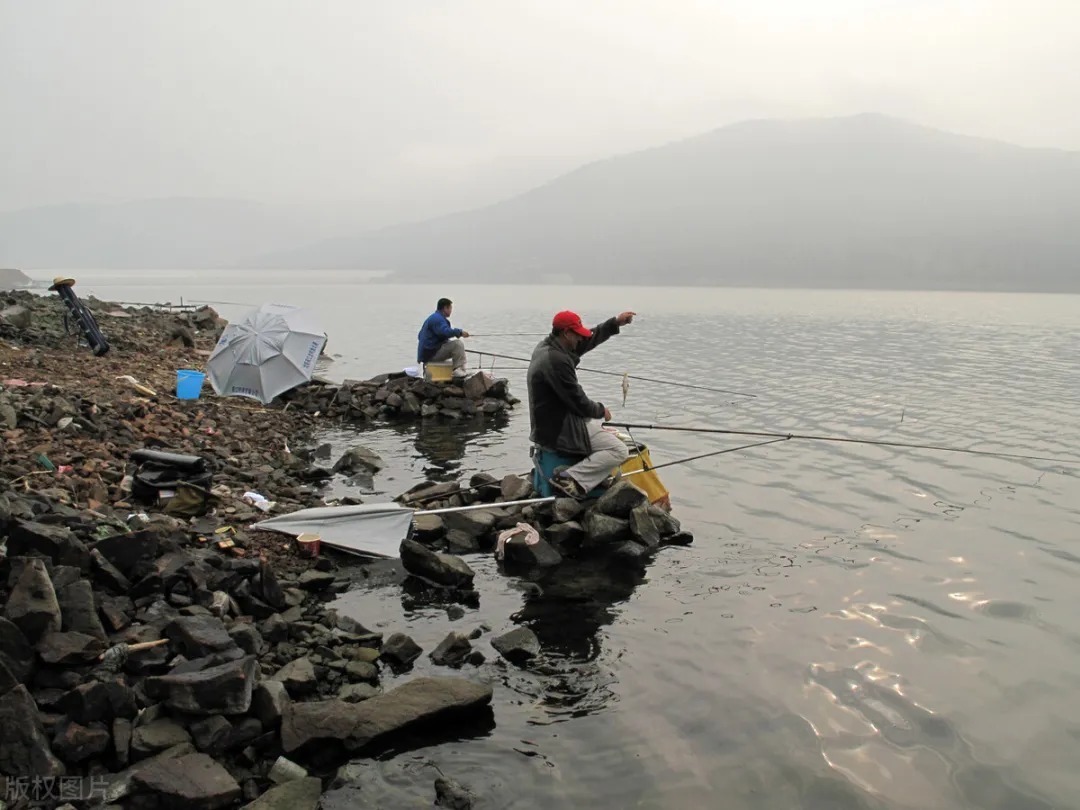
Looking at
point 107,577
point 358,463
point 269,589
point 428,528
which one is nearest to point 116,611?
point 107,577

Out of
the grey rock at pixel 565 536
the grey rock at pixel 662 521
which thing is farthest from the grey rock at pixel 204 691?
the grey rock at pixel 662 521

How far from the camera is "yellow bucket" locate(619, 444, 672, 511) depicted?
11.4m

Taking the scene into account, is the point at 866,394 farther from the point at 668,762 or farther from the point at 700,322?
the point at 700,322

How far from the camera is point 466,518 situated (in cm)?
1078

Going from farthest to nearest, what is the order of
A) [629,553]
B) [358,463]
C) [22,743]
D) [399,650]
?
[358,463], [629,553], [399,650], [22,743]

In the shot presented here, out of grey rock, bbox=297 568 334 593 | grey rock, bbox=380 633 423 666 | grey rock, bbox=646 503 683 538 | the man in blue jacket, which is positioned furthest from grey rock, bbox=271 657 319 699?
the man in blue jacket

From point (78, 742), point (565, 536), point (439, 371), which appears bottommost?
point (565, 536)

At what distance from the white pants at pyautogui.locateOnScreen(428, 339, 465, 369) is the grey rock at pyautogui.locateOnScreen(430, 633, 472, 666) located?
14577 millimetres

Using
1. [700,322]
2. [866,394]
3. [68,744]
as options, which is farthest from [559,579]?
[700,322]

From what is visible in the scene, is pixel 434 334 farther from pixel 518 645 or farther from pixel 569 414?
pixel 518 645

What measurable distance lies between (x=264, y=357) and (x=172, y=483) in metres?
9.46

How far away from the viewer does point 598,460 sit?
11.0 metres

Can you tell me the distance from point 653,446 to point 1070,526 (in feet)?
27.6

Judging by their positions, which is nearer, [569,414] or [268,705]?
[268,705]
